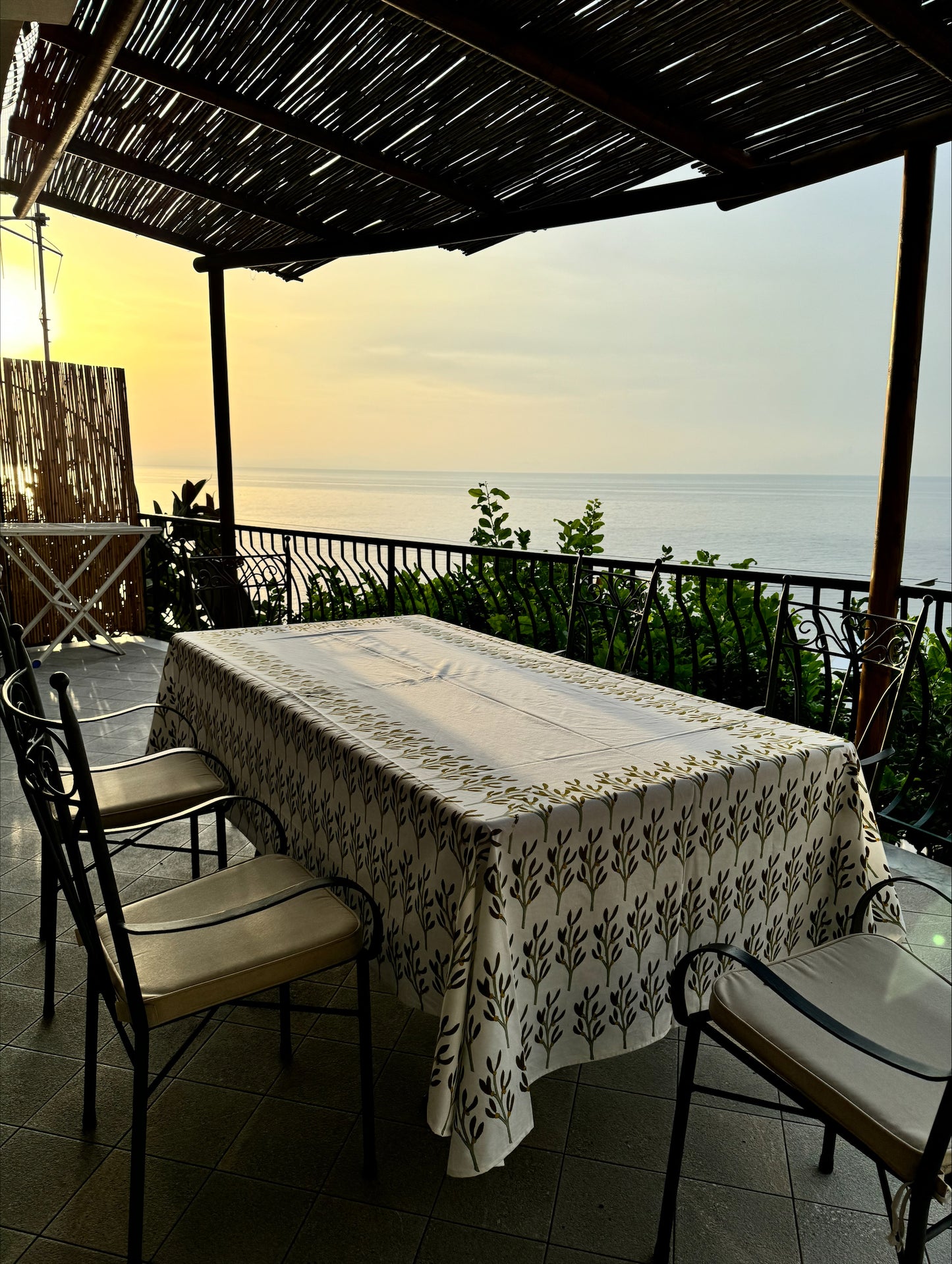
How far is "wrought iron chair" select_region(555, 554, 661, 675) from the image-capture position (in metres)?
3.15

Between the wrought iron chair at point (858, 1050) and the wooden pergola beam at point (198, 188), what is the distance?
156 inches

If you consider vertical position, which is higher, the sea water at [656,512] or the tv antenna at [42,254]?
the tv antenna at [42,254]

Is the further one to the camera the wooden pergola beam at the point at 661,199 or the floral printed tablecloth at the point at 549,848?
the wooden pergola beam at the point at 661,199

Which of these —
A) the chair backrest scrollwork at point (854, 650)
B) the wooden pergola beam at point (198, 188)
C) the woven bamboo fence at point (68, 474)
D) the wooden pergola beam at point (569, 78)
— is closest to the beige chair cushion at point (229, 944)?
the chair backrest scrollwork at point (854, 650)

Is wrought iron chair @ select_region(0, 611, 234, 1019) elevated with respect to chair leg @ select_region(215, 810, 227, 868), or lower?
elevated

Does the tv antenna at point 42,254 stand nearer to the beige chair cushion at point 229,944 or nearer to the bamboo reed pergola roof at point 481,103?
the bamboo reed pergola roof at point 481,103

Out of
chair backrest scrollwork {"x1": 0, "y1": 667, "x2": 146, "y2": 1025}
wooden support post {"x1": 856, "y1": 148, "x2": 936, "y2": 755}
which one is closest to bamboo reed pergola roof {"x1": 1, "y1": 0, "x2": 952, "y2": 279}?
wooden support post {"x1": 856, "y1": 148, "x2": 936, "y2": 755}

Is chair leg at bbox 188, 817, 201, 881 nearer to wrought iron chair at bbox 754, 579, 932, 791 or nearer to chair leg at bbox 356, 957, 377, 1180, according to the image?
chair leg at bbox 356, 957, 377, 1180

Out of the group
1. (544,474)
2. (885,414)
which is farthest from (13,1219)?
(544,474)

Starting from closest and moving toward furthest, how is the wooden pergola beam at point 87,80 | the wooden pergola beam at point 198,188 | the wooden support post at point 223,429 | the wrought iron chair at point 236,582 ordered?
the wooden pergola beam at point 87,80, the wooden pergola beam at point 198,188, the wrought iron chair at point 236,582, the wooden support post at point 223,429

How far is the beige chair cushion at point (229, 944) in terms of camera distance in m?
1.42

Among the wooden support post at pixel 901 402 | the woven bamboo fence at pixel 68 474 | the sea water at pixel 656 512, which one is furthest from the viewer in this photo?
the sea water at pixel 656 512

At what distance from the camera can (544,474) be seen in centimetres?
6334

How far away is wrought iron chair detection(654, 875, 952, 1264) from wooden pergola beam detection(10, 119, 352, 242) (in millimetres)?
3973
